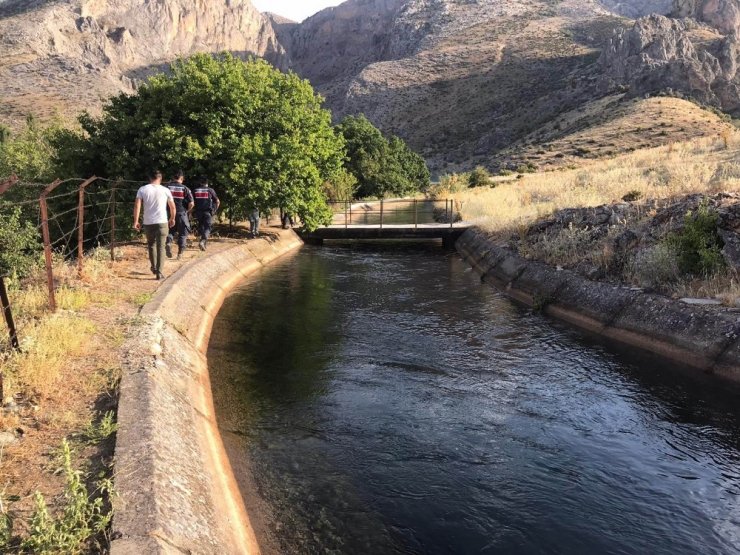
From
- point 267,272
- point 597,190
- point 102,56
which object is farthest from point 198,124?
point 102,56

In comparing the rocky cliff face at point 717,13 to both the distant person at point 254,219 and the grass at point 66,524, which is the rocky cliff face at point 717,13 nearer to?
the distant person at point 254,219

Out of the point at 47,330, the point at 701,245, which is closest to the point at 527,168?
Answer: the point at 701,245

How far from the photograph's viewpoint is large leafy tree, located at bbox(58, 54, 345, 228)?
1942 centimetres

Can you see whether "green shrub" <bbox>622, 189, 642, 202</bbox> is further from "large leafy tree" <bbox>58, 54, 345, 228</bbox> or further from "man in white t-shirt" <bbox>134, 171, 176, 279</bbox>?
"man in white t-shirt" <bbox>134, 171, 176, 279</bbox>

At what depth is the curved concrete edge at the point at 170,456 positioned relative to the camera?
4.12 m

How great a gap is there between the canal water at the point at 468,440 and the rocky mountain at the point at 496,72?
5279 cm

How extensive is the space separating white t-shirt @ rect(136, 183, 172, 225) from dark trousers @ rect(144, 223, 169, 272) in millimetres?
123

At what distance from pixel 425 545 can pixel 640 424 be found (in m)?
4.03

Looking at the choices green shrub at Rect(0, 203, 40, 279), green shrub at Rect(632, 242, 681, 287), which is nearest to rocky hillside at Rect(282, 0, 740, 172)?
green shrub at Rect(632, 242, 681, 287)

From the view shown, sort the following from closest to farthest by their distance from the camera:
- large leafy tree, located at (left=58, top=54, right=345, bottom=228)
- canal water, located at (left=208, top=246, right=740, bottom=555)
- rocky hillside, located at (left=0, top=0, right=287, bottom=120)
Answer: canal water, located at (left=208, top=246, right=740, bottom=555) < large leafy tree, located at (left=58, top=54, right=345, bottom=228) < rocky hillside, located at (left=0, top=0, right=287, bottom=120)

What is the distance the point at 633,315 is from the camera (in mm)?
11484

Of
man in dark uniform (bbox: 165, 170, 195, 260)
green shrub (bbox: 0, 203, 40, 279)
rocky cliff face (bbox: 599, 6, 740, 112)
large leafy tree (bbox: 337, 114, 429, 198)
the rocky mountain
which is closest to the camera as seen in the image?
man in dark uniform (bbox: 165, 170, 195, 260)

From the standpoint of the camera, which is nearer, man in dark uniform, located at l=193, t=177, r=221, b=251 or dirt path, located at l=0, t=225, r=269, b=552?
dirt path, located at l=0, t=225, r=269, b=552

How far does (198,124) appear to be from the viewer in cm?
1994
